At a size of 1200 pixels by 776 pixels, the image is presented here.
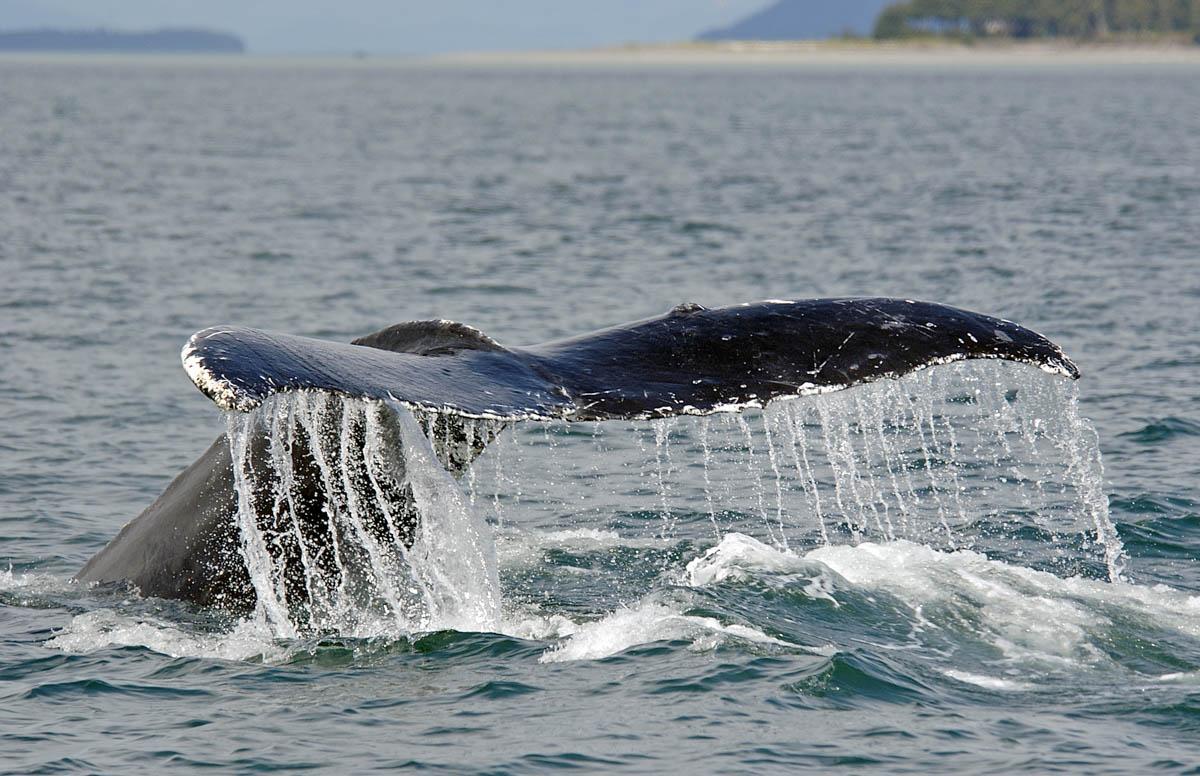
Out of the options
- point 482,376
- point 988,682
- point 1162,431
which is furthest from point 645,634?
point 1162,431

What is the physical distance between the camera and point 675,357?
17.1 ft

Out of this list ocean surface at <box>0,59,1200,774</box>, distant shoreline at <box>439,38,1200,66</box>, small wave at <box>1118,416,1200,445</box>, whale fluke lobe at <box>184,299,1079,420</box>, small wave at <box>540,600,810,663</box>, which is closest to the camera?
whale fluke lobe at <box>184,299,1079,420</box>

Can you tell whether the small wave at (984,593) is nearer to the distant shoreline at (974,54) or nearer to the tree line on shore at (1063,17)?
the distant shoreline at (974,54)

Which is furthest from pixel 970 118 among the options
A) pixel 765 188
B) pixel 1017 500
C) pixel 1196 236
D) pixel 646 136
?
pixel 1017 500

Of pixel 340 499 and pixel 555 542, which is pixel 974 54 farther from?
pixel 340 499

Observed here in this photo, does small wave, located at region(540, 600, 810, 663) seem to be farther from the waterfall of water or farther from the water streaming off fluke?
the waterfall of water

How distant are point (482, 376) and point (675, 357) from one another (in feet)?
2.03

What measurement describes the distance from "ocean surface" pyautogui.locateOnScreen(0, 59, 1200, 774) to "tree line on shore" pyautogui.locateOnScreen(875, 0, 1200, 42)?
116 metres

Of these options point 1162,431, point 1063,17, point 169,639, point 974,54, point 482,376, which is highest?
point 1063,17

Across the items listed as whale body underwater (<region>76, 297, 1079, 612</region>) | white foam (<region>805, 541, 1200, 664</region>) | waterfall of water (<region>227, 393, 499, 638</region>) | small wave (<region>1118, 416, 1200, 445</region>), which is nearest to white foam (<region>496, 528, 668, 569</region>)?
white foam (<region>805, 541, 1200, 664</region>)

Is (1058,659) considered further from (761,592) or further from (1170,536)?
(1170,536)

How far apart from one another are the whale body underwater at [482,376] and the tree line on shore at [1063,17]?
447 feet

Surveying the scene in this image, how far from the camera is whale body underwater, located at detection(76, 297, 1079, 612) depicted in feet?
15.2

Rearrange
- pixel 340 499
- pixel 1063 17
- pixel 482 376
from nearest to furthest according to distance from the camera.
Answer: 1. pixel 482 376
2. pixel 340 499
3. pixel 1063 17
